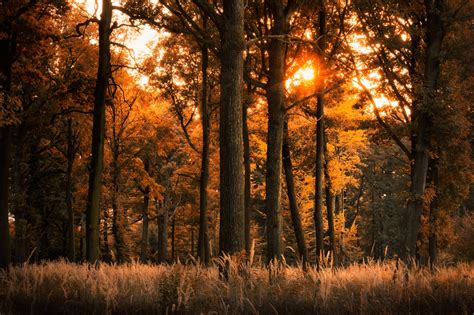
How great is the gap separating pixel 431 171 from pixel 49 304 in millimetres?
15413

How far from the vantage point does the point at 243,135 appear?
1917 cm

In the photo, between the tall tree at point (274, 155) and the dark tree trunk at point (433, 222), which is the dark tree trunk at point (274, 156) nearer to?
the tall tree at point (274, 155)

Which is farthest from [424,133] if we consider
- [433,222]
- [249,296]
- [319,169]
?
[249,296]

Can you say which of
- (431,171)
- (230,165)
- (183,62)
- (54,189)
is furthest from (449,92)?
(54,189)

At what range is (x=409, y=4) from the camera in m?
14.9

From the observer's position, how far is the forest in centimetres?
631

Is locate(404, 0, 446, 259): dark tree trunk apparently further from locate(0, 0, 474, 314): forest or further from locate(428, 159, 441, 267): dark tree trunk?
locate(428, 159, 441, 267): dark tree trunk

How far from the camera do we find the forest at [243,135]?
6.31m

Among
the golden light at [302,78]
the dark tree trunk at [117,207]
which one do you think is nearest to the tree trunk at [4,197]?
the golden light at [302,78]

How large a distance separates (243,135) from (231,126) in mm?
11012

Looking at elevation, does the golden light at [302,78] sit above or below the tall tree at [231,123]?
above

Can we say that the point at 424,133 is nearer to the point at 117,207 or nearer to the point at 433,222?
the point at 433,222

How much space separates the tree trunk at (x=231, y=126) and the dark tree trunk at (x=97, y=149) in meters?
5.30

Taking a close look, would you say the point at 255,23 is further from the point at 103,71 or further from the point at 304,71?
the point at 103,71
